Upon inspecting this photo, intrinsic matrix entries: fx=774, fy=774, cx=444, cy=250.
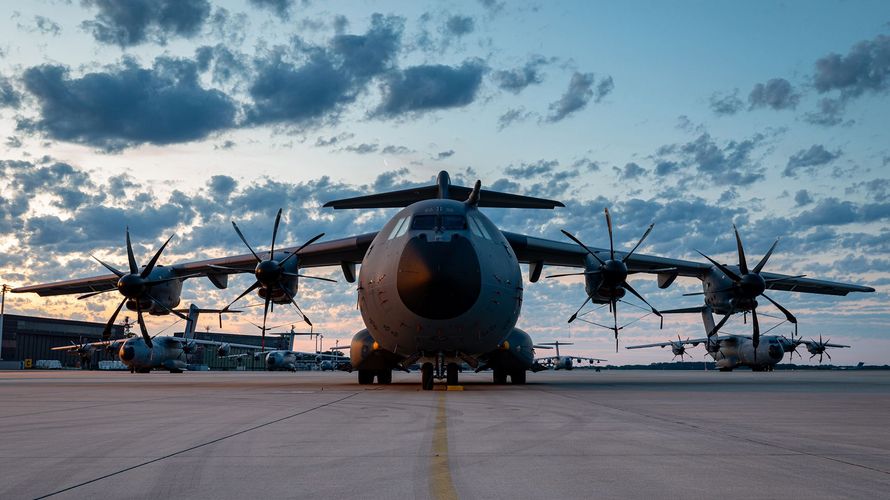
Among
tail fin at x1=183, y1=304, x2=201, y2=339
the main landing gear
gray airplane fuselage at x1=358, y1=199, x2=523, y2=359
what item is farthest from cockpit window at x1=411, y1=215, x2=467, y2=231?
tail fin at x1=183, y1=304, x2=201, y2=339

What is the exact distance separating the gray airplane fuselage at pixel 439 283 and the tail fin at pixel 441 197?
452cm

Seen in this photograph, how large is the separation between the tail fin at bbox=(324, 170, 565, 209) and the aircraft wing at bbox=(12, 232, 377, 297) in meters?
1.22

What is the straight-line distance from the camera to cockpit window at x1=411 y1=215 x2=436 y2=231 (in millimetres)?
18516

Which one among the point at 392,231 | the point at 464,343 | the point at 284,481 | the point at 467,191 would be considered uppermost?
the point at 467,191

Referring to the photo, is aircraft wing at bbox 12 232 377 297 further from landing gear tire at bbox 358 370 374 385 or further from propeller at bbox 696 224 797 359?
propeller at bbox 696 224 797 359

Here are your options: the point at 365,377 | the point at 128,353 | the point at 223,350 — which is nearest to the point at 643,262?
the point at 365,377

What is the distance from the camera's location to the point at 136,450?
24.0 ft

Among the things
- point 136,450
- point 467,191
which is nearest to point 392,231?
point 467,191

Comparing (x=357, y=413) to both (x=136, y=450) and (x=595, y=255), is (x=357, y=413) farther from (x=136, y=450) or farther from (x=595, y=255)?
(x=595, y=255)

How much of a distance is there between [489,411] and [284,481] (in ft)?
23.5

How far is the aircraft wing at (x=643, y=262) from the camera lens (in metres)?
26.0

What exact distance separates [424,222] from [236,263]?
11.4 meters

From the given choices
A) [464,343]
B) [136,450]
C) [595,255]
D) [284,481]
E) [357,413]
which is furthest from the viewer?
[595,255]

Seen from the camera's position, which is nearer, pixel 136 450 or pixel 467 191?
pixel 136 450
